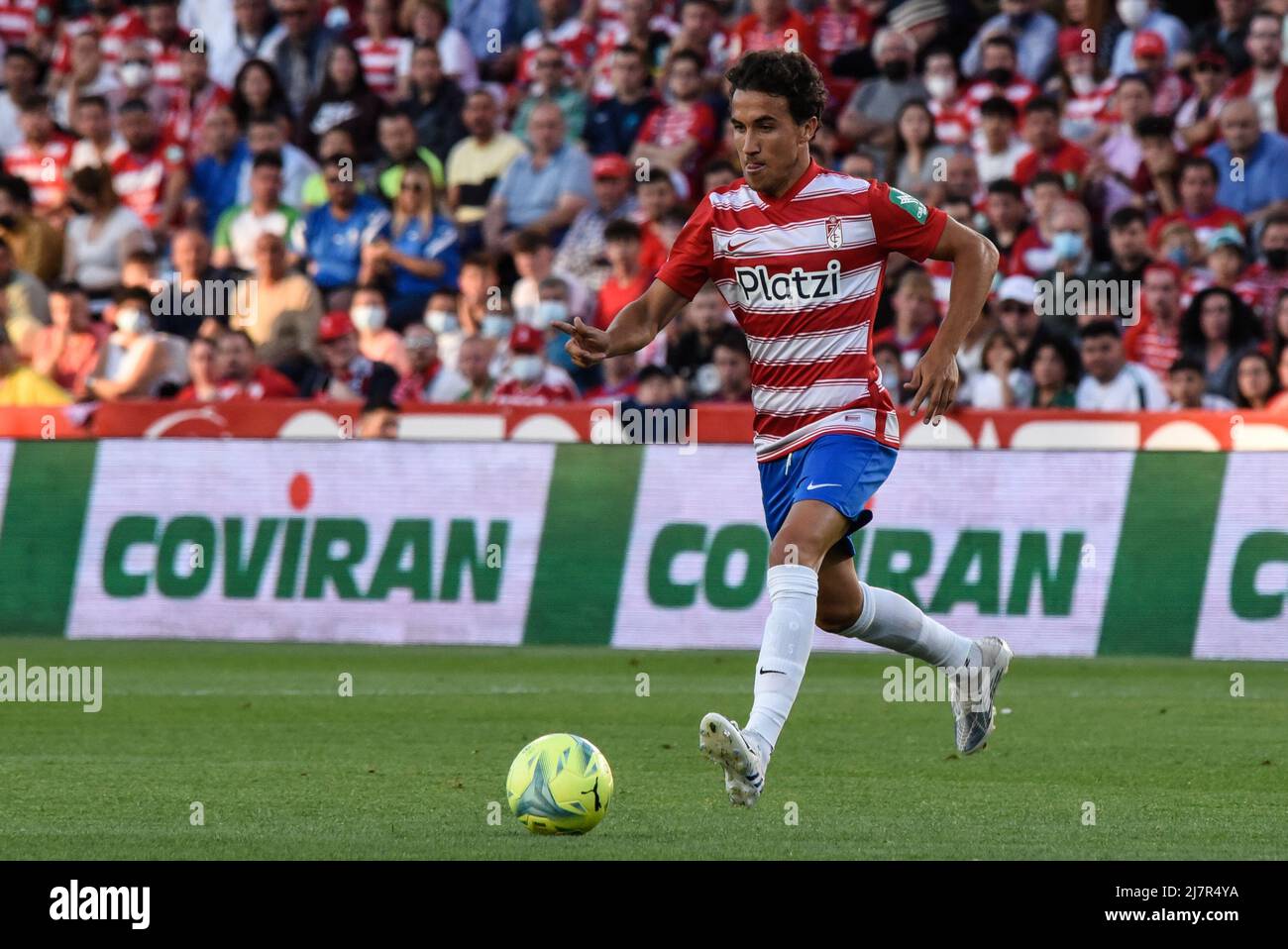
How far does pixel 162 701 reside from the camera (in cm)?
1193

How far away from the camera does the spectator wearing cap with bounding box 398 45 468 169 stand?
782 inches

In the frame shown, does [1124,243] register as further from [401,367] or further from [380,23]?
[380,23]

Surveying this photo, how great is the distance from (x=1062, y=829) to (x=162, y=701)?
239 inches

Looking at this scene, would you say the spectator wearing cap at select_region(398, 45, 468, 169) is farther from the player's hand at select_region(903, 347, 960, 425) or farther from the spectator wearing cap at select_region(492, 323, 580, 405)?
the player's hand at select_region(903, 347, 960, 425)

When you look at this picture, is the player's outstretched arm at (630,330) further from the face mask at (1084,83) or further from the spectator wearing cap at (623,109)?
the spectator wearing cap at (623,109)

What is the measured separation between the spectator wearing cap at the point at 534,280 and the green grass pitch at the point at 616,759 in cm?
391

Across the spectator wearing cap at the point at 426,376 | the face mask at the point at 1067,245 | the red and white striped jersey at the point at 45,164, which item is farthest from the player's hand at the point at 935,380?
the red and white striped jersey at the point at 45,164

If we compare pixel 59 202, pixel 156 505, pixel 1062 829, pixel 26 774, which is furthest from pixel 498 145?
pixel 1062 829

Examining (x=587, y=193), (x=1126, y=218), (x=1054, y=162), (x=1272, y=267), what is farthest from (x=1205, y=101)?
(x=587, y=193)

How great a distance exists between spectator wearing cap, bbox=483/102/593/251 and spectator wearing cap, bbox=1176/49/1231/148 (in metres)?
4.86

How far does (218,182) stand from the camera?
20312 millimetres

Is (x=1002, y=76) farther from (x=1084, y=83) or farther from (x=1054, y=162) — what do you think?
(x=1054, y=162)

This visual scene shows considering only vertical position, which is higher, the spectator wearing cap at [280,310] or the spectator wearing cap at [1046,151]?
the spectator wearing cap at [1046,151]

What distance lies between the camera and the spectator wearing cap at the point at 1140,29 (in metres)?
18.3
